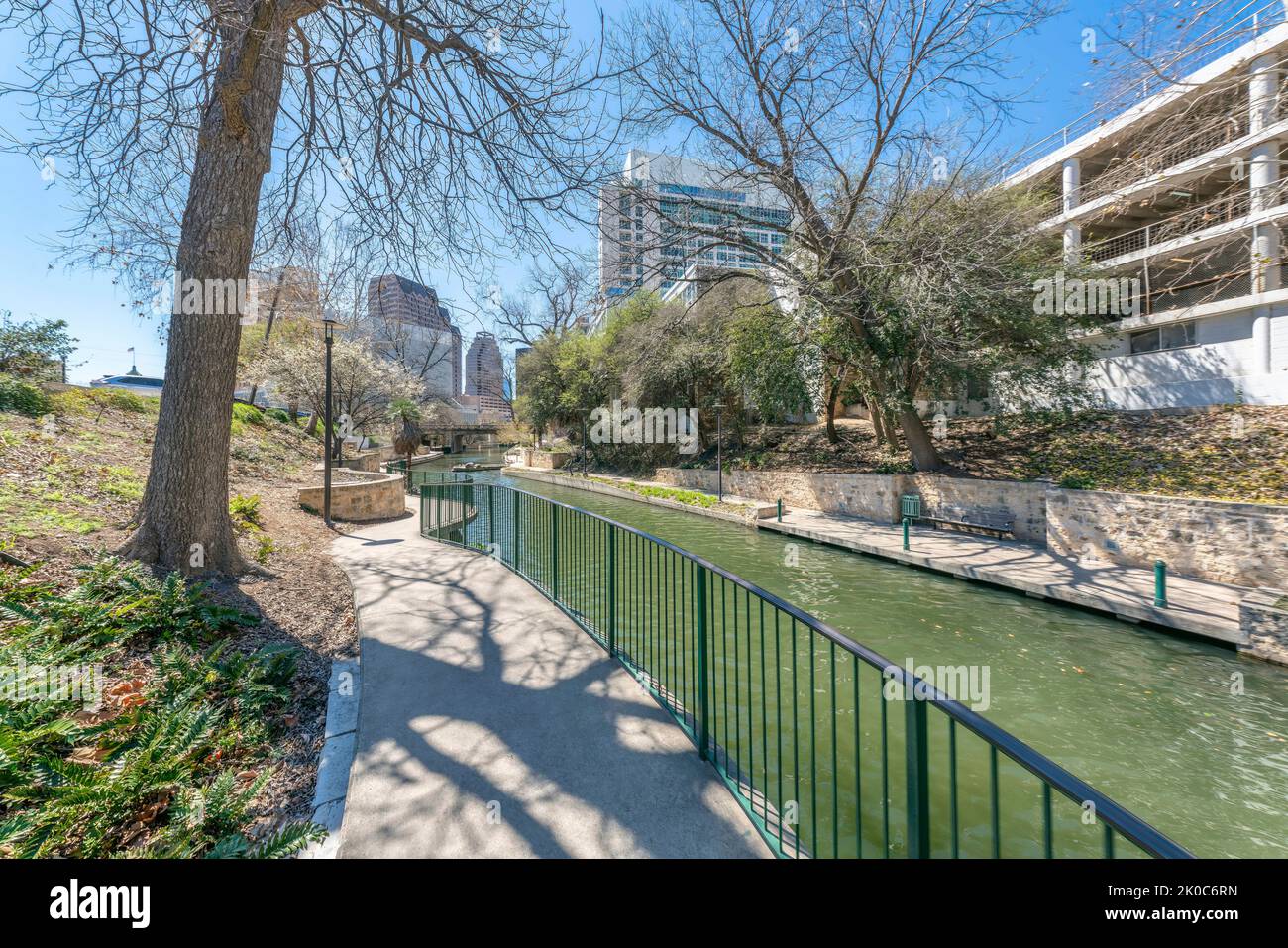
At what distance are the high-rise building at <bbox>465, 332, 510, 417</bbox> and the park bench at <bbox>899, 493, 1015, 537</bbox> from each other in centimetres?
903

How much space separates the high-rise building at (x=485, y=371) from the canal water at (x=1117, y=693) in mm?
6351

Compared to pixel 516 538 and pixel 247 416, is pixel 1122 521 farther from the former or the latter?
pixel 247 416

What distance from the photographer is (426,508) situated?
9984 millimetres

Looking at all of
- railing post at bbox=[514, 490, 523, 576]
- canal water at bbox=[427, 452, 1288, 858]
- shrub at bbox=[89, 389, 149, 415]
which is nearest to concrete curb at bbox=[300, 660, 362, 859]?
railing post at bbox=[514, 490, 523, 576]

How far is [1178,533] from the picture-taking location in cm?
753

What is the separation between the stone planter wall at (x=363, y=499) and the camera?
1093 cm

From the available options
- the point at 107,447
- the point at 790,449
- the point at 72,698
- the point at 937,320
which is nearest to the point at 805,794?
the point at 72,698

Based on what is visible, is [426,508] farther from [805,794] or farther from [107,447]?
[805,794]

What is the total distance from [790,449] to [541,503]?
1548cm

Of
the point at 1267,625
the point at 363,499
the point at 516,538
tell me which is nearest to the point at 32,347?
the point at 363,499

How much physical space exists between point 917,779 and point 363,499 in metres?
12.7

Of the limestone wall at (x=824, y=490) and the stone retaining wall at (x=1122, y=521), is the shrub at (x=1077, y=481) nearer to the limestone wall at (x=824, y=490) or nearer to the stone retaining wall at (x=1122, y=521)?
the stone retaining wall at (x=1122, y=521)

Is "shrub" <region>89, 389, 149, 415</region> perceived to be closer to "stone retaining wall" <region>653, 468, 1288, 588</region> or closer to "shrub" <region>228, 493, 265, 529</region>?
"shrub" <region>228, 493, 265, 529</region>

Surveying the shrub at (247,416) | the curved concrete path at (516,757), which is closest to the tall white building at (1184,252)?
the curved concrete path at (516,757)
